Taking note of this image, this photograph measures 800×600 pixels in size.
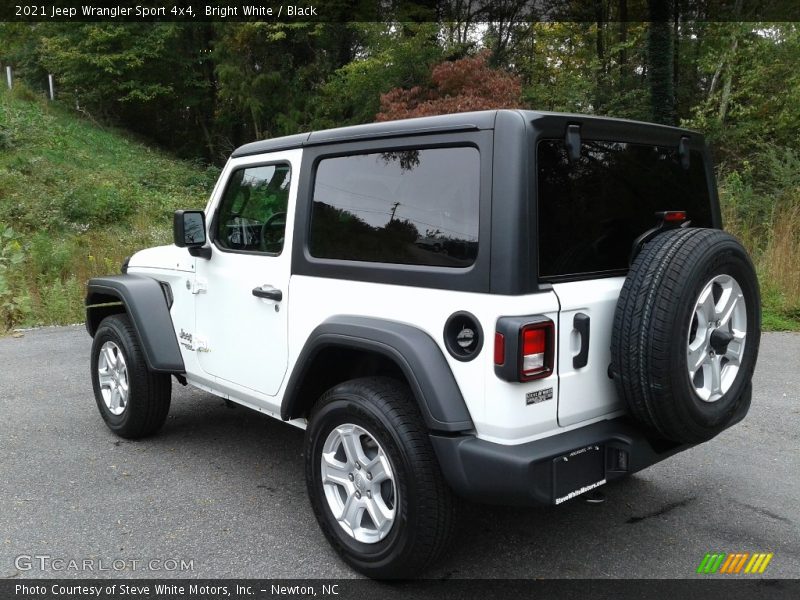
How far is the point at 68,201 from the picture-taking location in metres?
15.2

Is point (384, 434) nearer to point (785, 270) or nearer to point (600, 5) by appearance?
point (785, 270)

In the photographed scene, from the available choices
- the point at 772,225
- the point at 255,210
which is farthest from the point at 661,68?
the point at 255,210

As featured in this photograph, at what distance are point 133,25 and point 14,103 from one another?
6785 mm

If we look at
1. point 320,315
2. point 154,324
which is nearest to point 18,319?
point 154,324

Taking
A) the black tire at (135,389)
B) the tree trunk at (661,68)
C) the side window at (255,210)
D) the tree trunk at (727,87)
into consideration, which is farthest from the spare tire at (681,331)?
the tree trunk at (727,87)

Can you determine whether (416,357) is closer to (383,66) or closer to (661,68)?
(661,68)

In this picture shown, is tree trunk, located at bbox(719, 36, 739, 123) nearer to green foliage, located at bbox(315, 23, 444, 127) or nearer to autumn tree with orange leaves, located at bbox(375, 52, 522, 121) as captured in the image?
autumn tree with orange leaves, located at bbox(375, 52, 522, 121)

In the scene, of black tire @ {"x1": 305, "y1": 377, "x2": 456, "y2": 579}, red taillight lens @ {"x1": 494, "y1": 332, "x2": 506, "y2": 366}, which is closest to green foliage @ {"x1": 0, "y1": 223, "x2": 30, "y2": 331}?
black tire @ {"x1": 305, "y1": 377, "x2": 456, "y2": 579}

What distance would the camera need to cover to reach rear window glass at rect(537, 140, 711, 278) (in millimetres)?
2688

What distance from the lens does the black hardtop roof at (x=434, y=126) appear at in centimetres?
264

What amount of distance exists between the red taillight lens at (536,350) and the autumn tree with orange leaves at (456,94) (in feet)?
36.1

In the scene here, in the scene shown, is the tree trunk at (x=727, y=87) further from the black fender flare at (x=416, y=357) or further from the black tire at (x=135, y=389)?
the black fender flare at (x=416, y=357)

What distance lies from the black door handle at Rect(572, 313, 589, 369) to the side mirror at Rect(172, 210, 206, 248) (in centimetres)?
227

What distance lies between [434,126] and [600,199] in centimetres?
76
